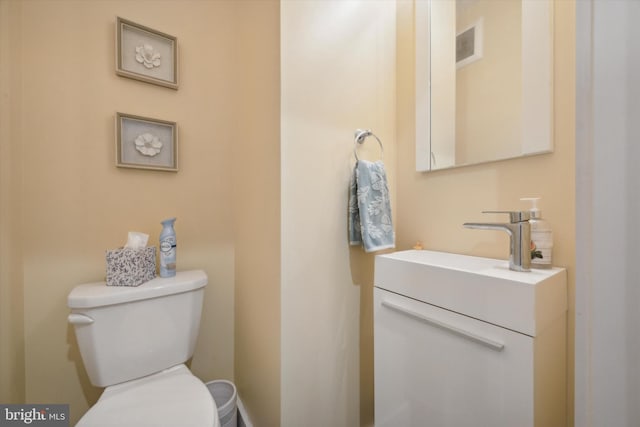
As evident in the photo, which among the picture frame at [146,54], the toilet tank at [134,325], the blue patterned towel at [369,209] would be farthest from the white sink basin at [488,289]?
the picture frame at [146,54]

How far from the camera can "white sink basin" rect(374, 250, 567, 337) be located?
57 cm

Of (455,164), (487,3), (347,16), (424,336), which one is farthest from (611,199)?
(347,16)

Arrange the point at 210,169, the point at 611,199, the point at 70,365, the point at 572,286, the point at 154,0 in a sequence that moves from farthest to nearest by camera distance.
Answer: the point at 210,169
the point at 154,0
the point at 70,365
the point at 572,286
the point at 611,199

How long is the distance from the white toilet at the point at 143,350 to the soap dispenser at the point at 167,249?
0.14 ft

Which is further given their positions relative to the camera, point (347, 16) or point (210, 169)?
point (210, 169)

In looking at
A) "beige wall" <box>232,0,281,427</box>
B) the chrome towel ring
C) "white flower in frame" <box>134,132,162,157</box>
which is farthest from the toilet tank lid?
the chrome towel ring

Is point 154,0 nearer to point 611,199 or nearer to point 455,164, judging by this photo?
point 455,164

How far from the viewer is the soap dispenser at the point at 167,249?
3.26ft

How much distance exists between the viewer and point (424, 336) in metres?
0.75

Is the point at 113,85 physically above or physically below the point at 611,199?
above

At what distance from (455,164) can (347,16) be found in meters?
0.74

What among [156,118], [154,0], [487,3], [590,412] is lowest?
[590,412]

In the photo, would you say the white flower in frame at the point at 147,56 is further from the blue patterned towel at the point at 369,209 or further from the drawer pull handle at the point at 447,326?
the drawer pull handle at the point at 447,326

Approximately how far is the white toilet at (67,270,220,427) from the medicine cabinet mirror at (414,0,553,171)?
1121 mm
